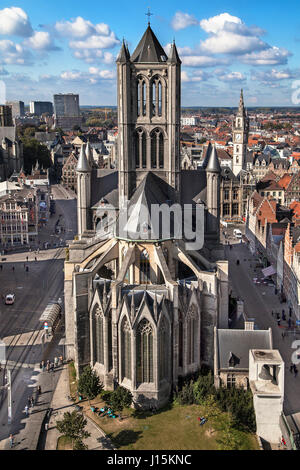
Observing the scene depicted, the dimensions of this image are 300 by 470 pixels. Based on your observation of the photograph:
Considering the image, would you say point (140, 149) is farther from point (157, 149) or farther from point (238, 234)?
point (238, 234)

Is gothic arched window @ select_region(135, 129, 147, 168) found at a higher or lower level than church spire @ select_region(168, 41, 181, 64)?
Result: lower

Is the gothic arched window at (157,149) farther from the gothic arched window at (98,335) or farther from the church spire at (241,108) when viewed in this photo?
the church spire at (241,108)

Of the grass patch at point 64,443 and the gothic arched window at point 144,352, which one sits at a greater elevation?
the gothic arched window at point 144,352

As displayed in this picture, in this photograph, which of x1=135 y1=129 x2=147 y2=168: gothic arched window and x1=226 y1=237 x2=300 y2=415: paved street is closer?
x1=226 y1=237 x2=300 y2=415: paved street

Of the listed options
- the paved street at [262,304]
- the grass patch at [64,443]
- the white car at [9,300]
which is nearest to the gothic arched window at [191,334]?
the paved street at [262,304]

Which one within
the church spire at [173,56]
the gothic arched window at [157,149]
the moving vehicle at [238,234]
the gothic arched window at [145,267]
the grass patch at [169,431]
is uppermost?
the church spire at [173,56]

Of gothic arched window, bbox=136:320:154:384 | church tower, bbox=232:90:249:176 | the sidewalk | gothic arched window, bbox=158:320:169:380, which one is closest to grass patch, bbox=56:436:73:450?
the sidewalk

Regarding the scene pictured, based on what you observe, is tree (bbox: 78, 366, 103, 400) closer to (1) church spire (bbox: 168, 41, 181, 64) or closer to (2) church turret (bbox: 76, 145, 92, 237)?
(2) church turret (bbox: 76, 145, 92, 237)
